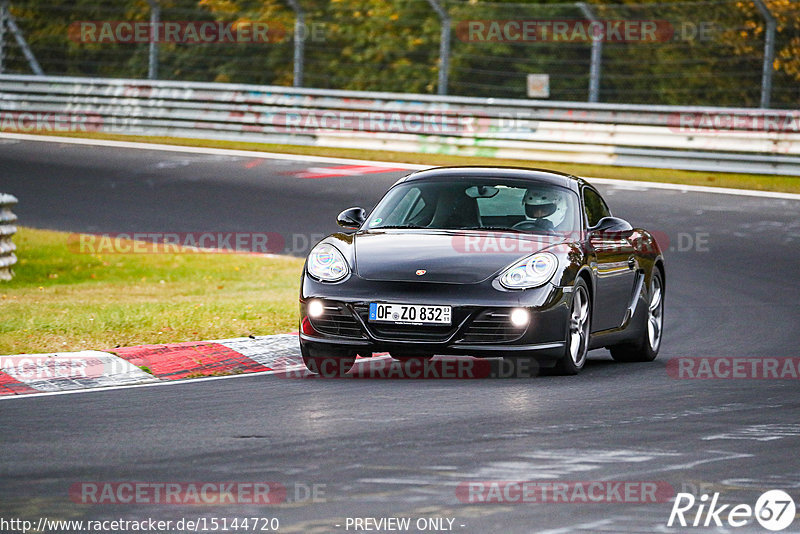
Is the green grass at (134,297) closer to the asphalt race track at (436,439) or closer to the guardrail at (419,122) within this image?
the asphalt race track at (436,439)

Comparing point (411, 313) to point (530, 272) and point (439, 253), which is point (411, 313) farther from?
point (530, 272)

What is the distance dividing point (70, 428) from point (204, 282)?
7.75m

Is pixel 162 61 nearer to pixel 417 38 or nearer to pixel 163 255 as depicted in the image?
pixel 417 38

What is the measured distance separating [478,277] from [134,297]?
5491 mm

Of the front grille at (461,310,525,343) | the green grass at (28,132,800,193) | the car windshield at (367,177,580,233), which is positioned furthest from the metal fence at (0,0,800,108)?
the front grille at (461,310,525,343)

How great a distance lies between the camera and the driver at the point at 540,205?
403 inches

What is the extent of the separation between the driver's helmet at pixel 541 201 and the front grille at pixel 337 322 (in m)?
1.71

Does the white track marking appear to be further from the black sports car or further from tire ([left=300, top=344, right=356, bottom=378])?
tire ([left=300, top=344, right=356, bottom=378])

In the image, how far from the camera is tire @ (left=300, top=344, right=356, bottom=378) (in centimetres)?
943

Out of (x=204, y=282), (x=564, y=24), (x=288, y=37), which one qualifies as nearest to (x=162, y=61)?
(x=288, y=37)

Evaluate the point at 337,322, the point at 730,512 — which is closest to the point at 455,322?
the point at 337,322

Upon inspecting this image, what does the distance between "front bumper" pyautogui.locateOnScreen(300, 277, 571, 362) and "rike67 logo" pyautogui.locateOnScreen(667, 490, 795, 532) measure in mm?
3152

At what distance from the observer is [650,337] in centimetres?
1112

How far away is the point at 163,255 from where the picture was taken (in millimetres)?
17125
